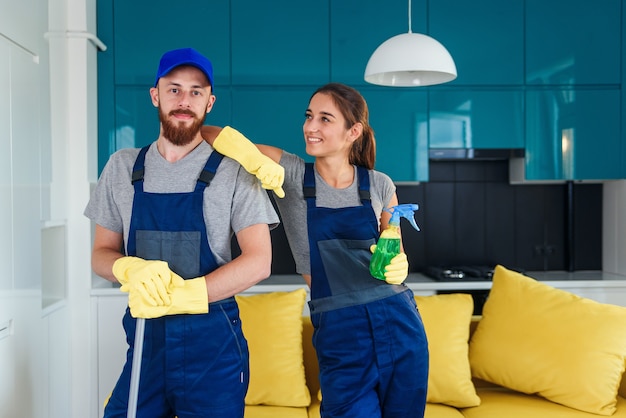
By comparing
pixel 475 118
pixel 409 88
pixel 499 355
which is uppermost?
pixel 409 88

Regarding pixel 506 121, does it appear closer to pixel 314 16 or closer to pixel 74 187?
pixel 314 16

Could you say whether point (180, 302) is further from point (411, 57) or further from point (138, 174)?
point (411, 57)

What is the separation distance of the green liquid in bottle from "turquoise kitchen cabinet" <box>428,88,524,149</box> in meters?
2.01

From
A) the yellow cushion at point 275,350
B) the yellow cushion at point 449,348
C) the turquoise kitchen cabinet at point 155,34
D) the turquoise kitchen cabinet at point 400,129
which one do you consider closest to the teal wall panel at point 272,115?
the turquoise kitchen cabinet at point 155,34

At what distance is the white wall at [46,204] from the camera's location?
275cm

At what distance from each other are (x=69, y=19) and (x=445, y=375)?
8.18 ft

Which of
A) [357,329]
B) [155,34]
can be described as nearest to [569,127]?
[155,34]

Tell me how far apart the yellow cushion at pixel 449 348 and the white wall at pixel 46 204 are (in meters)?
1.62

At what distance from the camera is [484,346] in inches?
123

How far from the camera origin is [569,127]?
4133mm

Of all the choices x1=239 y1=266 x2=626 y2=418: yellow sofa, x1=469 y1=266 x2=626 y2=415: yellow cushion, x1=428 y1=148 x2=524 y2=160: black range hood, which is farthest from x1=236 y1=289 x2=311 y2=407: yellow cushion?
x1=428 y1=148 x2=524 y2=160: black range hood

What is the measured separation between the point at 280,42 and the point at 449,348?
6.32ft

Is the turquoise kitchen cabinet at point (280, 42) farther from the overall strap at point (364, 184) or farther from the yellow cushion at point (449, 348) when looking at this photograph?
the overall strap at point (364, 184)

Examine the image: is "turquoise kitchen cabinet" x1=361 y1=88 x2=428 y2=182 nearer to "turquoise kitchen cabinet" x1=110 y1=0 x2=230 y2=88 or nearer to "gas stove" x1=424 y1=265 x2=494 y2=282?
"gas stove" x1=424 y1=265 x2=494 y2=282
